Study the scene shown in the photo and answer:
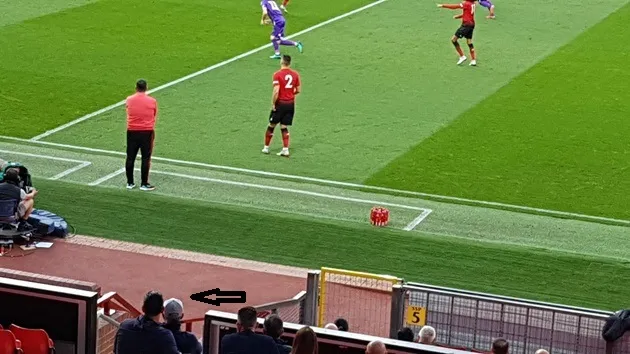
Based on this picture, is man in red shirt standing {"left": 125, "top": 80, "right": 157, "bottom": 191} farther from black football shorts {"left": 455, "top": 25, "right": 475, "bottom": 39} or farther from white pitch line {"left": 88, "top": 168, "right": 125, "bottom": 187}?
black football shorts {"left": 455, "top": 25, "right": 475, "bottom": 39}

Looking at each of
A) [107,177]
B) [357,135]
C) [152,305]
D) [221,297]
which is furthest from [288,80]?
[152,305]

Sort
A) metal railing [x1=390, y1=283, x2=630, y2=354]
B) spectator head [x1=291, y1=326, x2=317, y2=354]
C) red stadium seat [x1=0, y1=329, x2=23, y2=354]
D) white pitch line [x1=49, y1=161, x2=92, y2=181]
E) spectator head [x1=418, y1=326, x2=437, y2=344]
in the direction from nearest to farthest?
spectator head [x1=291, y1=326, x2=317, y2=354]
red stadium seat [x1=0, y1=329, x2=23, y2=354]
spectator head [x1=418, y1=326, x2=437, y2=344]
metal railing [x1=390, y1=283, x2=630, y2=354]
white pitch line [x1=49, y1=161, x2=92, y2=181]

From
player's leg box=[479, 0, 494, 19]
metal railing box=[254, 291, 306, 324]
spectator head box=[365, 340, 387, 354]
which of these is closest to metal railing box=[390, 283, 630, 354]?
metal railing box=[254, 291, 306, 324]

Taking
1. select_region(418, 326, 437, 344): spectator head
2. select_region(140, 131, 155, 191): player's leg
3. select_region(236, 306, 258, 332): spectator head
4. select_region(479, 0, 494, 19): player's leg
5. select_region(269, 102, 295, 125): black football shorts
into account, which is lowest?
select_region(418, 326, 437, 344): spectator head

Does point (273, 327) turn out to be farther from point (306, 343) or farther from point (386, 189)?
point (386, 189)

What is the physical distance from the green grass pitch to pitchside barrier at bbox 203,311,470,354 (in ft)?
20.6

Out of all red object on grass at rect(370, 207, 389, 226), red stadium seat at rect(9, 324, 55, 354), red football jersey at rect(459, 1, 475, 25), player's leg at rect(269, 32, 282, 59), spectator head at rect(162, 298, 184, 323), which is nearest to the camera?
spectator head at rect(162, 298, 184, 323)

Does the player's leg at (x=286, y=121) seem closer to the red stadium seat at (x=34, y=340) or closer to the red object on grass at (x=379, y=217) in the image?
the red object on grass at (x=379, y=217)

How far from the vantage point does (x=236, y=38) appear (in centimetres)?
3005

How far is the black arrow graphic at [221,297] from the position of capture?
14.4 meters

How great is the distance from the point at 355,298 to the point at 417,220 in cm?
567

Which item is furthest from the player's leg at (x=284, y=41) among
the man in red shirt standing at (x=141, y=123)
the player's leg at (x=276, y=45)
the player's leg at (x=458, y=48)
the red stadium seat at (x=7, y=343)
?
the red stadium seat at (x=7, y=343)

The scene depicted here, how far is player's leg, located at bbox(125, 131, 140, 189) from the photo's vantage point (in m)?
18.6

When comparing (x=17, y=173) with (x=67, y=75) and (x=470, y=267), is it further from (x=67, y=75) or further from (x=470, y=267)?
(x=67, y=75)
